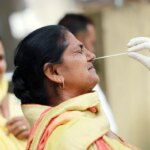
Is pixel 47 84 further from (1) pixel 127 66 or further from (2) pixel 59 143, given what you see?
(1) pixel 127 66

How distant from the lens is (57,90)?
6.56ft

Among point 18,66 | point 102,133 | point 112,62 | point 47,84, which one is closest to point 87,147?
point 102,133

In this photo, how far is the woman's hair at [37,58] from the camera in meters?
1.97

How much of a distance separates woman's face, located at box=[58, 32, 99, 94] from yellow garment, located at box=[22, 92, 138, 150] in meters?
0.05

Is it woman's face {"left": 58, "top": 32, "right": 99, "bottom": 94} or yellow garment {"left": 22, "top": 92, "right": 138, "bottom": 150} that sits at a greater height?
woman's face {"left": 58, "top": 32, "right": 99, "bottom": 94}

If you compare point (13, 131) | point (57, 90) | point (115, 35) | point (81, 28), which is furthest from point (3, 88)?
point (115, 35)

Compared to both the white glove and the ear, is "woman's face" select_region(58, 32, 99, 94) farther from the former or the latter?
the white glove

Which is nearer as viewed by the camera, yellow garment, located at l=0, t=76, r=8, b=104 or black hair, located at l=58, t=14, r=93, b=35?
yellow garment, located at l=0, t=76, r=8, b=104

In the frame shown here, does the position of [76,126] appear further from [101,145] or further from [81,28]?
[81,28]

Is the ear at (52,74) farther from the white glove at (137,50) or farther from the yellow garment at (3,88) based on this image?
the yellow garment at (3,88)

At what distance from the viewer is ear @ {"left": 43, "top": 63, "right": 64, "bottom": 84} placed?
1.97m

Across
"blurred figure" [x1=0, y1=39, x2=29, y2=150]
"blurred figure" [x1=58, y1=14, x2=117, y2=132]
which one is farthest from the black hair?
"blurred figure" [x1=0, y1=39, x2=29, y2=150]

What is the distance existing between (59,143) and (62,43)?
38 centimetres

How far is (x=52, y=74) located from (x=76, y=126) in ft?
0.76
